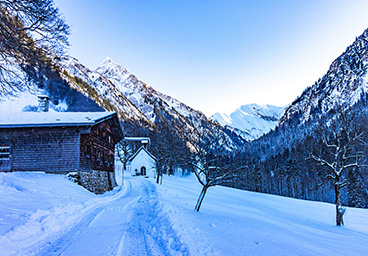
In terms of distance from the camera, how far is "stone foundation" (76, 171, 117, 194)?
15.8 metres

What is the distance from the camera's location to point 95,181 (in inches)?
693

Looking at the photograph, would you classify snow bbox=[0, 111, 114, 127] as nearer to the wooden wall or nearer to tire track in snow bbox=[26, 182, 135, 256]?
the wooden wall

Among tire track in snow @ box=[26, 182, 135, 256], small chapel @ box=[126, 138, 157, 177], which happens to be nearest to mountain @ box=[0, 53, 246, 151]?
tire track in snow @ box=[26, 182, 135, 256]

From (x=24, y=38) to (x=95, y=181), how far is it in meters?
13.4

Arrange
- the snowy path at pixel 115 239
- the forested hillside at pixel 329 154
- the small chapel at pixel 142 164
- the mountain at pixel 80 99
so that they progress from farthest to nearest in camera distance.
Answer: the small chapel at pixel 142 164 → the forested hillside at pixel 329 154 → the mountain at pixel 80 99 → the snowy path at pixel 115 239

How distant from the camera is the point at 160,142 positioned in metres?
33.4

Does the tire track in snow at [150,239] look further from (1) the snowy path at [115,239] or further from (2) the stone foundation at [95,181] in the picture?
(2) the stone foundation at [95,181]

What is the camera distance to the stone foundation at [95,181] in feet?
51.8

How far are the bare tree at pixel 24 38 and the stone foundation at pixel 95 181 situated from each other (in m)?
10.1

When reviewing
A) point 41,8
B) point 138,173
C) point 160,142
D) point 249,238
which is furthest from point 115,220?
point 138,173

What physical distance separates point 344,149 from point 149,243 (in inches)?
632

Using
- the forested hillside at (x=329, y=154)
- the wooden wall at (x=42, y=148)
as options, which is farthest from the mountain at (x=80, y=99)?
the forested hillside at (x=329, y=154)

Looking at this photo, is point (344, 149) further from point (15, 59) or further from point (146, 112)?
point (146, 112)

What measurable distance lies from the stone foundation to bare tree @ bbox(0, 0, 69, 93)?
400 inches
